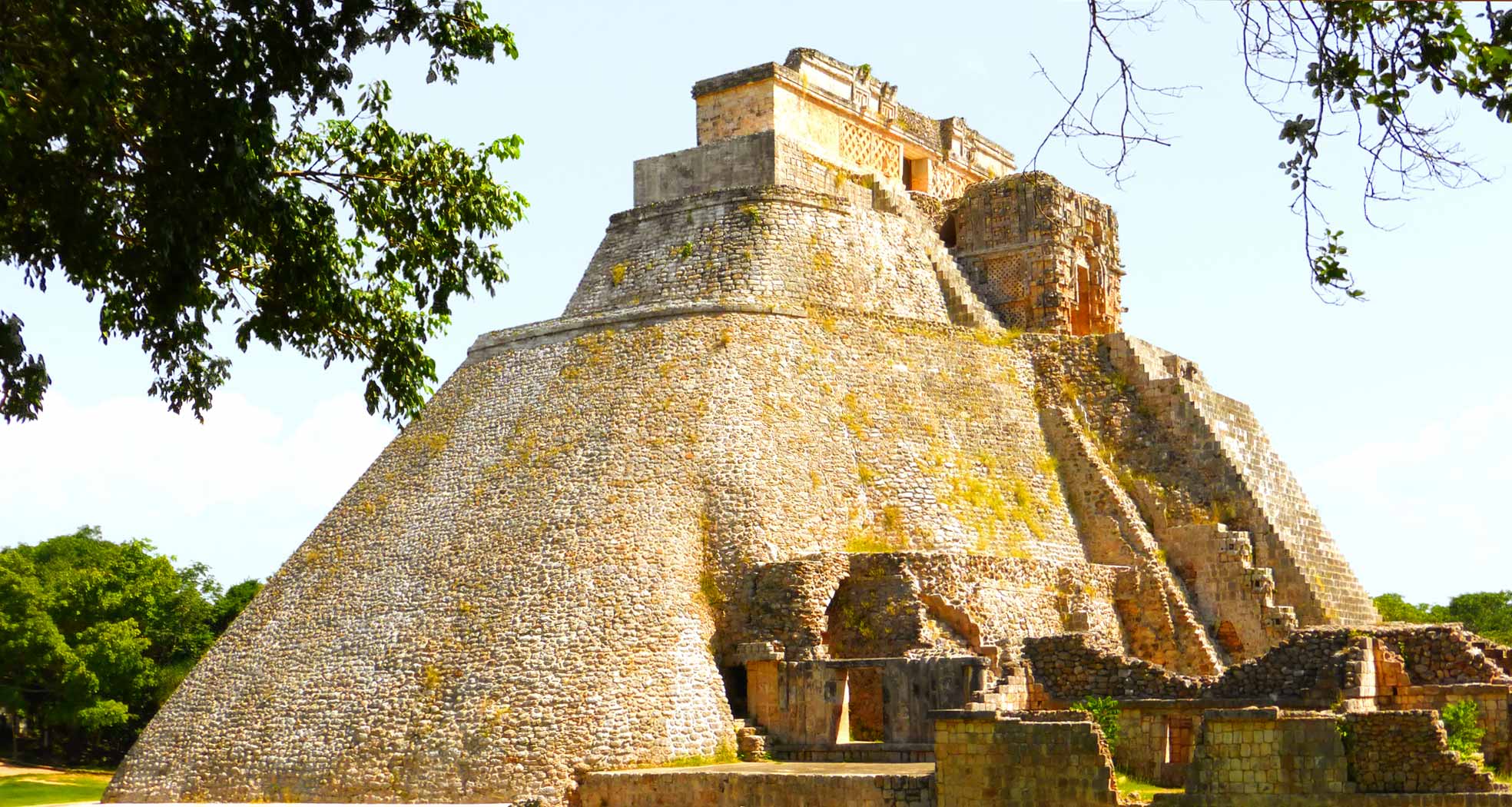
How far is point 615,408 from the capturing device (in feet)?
93.0

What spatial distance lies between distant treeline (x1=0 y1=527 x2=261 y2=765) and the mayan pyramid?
14.8 m

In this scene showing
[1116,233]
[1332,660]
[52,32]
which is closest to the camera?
[52,32]

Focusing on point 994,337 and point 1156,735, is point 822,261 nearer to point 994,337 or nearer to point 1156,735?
point 994,337

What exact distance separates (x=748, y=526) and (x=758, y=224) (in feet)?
26.5

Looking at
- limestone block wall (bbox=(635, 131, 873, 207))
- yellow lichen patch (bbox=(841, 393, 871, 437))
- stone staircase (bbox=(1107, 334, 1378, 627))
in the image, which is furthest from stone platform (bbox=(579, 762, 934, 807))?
limestone block wall (bbox=(635, 131, 873, 207))

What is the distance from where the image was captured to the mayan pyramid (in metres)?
24.0

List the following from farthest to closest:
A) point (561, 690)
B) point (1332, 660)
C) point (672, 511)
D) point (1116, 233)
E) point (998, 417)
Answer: point (1116, 233) → point (998, 417) → point (672, 511) → point (561, 690) → point (1332, 660)

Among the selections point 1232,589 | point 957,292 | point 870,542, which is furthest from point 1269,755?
point 957,292

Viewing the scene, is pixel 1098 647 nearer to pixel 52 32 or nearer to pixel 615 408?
pixel 615 408

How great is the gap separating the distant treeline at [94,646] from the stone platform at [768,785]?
2227 cm

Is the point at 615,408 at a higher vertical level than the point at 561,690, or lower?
higher

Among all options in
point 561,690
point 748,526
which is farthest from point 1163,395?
point 561,690

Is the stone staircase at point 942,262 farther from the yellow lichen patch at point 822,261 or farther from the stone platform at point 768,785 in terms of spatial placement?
the stone platform at point 768,785

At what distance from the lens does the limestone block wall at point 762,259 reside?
31.4m
